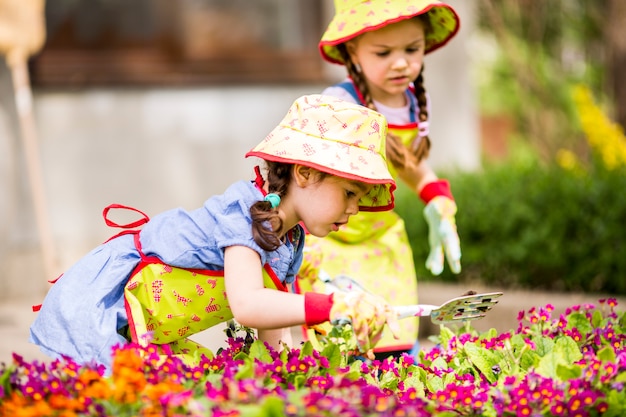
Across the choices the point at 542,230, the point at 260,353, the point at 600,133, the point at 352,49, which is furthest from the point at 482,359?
the point at 600,133

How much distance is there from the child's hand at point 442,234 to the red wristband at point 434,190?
4 centimetres

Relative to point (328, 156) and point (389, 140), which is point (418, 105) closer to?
point (389, 140)

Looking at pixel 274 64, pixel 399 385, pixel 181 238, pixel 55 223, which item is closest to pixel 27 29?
pixel 55 223

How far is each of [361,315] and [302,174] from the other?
46 centimetres

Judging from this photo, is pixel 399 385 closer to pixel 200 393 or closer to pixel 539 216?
pixel 200 393

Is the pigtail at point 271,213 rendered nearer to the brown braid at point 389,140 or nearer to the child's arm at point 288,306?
the child's arm at point 288,306

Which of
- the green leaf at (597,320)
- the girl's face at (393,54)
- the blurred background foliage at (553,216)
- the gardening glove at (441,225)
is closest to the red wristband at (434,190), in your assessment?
the gardening glove at (441,225)

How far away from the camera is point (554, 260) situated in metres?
5.60

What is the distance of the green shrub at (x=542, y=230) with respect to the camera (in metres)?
5.48

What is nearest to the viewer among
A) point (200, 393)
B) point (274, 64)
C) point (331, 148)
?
point (200, 393)

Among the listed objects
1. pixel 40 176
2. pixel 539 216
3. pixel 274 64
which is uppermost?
pixel 274 64

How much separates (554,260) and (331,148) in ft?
11.0

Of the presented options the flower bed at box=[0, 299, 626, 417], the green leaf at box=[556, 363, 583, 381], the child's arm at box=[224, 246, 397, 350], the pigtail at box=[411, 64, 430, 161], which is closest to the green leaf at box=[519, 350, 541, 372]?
the flower bed at box=[0, 299, 626, 417]

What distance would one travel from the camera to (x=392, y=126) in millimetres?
3613
